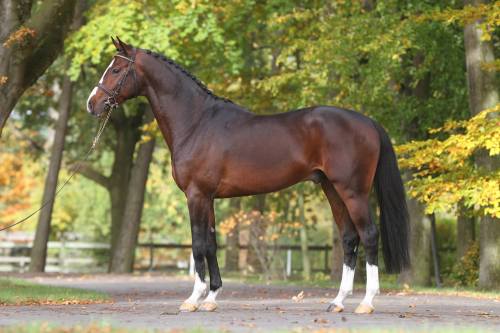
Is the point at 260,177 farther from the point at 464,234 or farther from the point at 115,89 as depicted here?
the point at 464,234

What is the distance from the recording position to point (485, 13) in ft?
51.6

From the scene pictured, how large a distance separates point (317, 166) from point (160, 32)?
39.3ft

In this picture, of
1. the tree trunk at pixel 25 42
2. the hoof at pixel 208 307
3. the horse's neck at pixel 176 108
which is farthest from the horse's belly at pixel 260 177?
the tree trunk at pixel 25 42

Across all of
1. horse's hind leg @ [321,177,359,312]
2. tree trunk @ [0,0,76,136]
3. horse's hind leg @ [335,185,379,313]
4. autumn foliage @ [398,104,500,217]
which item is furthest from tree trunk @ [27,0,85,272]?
horse's hind leg @ [335,185,379,313]

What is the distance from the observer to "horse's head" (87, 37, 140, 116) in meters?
11.6

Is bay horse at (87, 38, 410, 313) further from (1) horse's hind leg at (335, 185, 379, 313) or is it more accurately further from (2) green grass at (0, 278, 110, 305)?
(2) green grass at (0, 278, 110, 305)

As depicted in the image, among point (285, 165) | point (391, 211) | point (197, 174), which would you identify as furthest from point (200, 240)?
point (391, 211)

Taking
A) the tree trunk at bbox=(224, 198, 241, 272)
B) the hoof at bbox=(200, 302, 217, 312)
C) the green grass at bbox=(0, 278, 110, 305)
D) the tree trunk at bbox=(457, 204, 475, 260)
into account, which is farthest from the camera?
the tree trunk at bbox=(224, 198, 241, 272)

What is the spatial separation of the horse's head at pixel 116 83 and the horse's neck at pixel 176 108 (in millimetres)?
302

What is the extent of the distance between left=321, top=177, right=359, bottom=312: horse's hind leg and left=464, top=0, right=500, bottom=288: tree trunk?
23.7 feet

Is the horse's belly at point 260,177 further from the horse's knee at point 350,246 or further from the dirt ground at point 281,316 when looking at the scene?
the dirt ground at point 281,316

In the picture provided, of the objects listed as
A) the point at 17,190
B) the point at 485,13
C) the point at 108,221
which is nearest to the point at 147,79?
the point at 485,13

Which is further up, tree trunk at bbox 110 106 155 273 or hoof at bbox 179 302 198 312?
tree trunk at bbox 110 106 155 273

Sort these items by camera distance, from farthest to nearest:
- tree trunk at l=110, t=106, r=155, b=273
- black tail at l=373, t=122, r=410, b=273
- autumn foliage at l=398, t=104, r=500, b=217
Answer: tree trunk at l=110, t=106, r=155, b=273, autumn foliage at l=398, t=104, r=500, b=217, black tail at l=373, t=122, r=410, b=273
